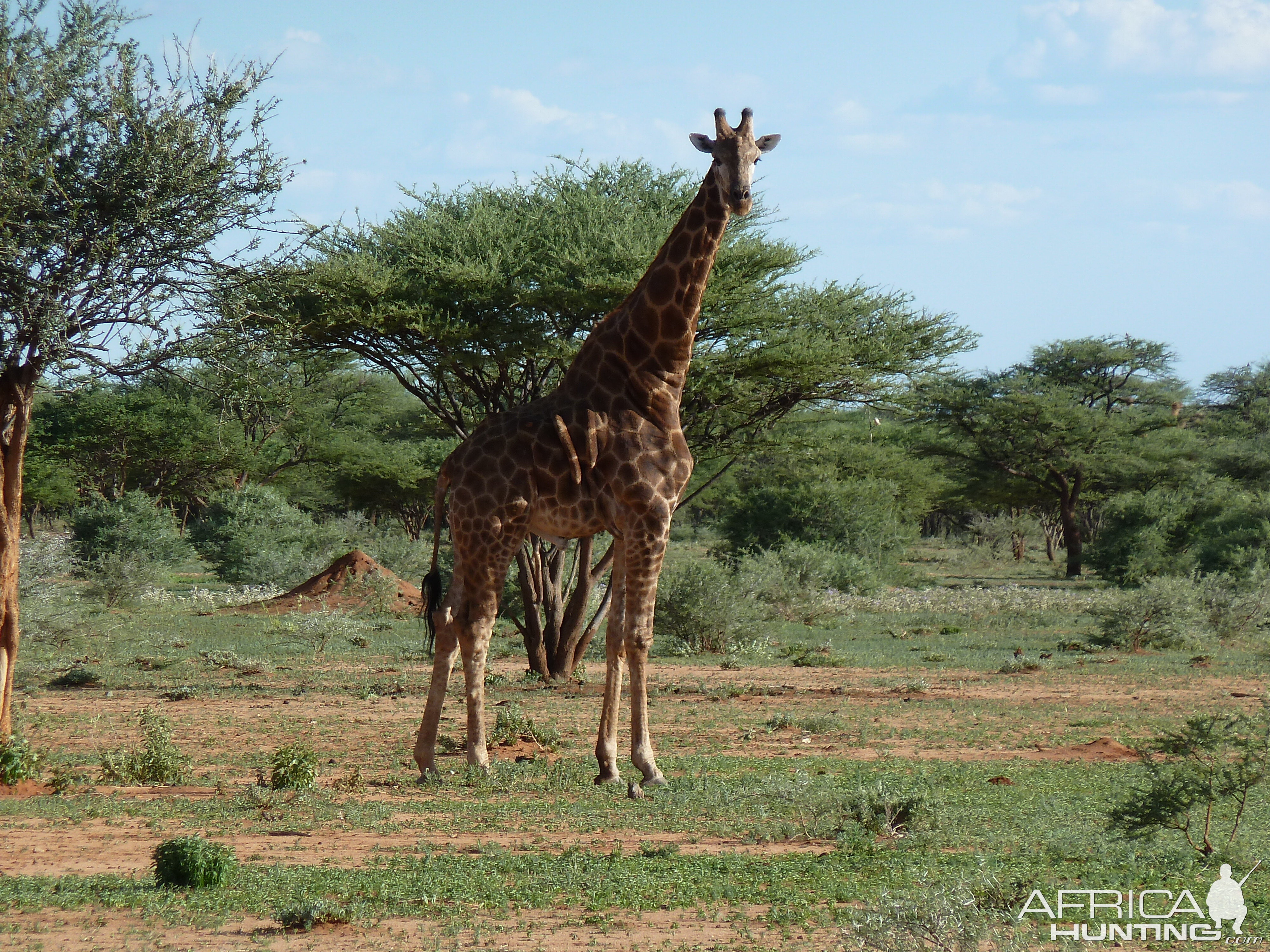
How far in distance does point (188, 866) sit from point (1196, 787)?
519 centimetres

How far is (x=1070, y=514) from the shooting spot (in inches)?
1494

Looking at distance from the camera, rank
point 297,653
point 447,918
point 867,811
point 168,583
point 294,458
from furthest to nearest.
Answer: point 294,458, point 168,583, point 297,653, point 867,811, point 447,918

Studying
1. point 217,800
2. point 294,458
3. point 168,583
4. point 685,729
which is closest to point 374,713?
point 685,729

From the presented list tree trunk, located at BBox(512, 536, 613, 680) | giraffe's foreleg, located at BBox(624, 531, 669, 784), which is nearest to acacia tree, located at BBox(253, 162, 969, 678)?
tree trunk, located at BBox(512, 536, 613, 680)

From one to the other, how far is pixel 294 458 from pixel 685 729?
103ft

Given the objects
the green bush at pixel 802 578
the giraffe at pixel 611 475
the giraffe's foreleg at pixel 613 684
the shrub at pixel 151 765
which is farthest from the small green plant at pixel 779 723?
the green bush at pixel 802 578

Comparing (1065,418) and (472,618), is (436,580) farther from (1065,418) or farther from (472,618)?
(1065,418)

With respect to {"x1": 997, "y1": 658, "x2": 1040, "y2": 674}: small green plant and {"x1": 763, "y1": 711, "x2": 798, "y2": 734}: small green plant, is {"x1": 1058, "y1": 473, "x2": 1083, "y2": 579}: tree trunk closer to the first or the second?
{"x1": 997, "y1": 658, "x2": 1040, "y2": 674}: small green plant

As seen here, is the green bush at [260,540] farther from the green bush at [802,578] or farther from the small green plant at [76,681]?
the small green plant at [76,681]

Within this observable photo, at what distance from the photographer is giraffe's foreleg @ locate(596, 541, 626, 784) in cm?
831

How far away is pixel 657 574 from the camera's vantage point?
820 centimetres

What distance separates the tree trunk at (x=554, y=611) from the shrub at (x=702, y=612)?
3151 millimetres

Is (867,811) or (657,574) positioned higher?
(657,574)

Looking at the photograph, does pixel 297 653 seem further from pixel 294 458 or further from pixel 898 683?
pixel 294 458
